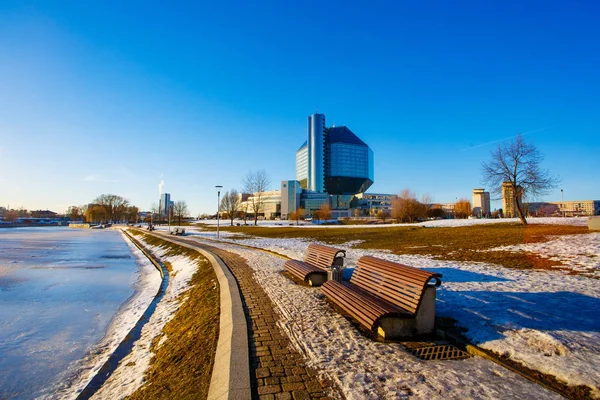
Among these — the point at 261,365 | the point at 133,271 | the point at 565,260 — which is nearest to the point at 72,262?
the point at 133,271

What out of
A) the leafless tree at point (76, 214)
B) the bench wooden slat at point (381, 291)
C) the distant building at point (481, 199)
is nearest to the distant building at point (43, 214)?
the leafless tree at point (76, 214)

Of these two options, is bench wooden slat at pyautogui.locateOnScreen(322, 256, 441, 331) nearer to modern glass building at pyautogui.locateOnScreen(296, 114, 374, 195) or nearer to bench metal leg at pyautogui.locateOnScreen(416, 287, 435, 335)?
bench metal leg at pyautogui.locateOnScreen(416, 287, 435, 335)

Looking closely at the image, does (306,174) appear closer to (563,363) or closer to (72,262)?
(72,262)

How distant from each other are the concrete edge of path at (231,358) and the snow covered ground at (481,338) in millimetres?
777

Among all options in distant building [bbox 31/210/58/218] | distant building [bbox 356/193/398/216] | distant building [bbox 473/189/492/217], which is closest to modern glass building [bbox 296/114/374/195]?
distant building [bbox 356/193/398/216]

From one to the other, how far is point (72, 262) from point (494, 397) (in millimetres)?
22075

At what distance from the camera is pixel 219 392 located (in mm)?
3283

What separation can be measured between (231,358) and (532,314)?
5049 mm

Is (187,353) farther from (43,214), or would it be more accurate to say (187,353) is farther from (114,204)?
(43,214)

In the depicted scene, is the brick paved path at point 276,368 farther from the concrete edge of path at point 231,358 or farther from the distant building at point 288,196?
the distant building at point 288,196

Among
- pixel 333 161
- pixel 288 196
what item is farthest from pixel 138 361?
pixel 333 161

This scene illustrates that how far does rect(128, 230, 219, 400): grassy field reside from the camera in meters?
3.82

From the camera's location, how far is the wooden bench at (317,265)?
8.59 m

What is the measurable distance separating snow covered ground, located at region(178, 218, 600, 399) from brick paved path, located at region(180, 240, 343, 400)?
0.19 metres
